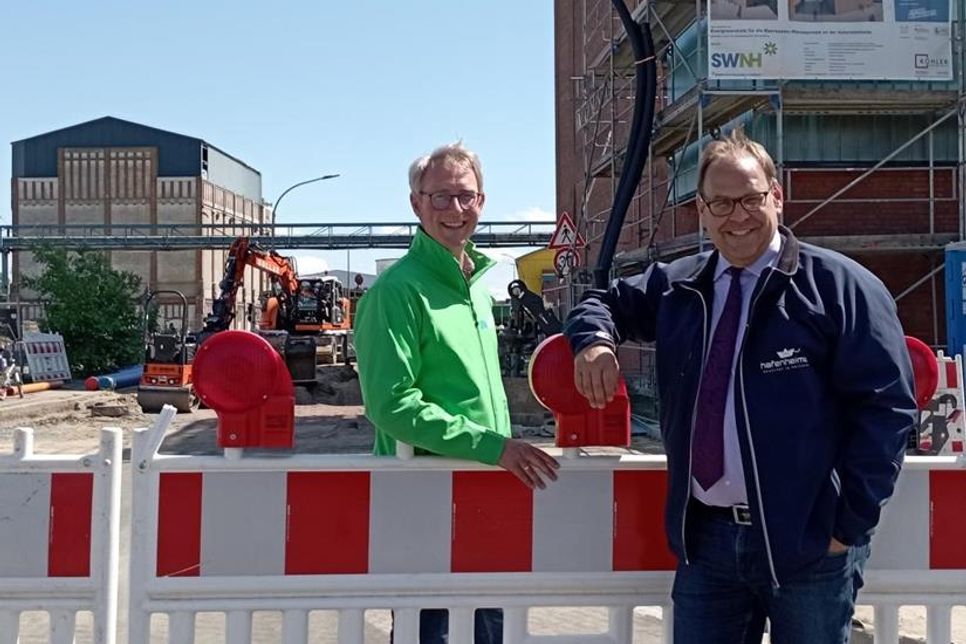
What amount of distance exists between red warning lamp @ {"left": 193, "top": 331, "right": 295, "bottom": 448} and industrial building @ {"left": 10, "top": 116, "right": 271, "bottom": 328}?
49.5 metres

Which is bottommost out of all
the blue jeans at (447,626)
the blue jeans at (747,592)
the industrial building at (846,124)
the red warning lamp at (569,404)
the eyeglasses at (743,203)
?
the blue jeans at (447,626)

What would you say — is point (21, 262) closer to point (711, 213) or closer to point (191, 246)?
point (191, 246)

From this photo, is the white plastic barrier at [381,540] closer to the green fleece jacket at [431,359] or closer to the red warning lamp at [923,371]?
the green fleece jacket at [431,359]

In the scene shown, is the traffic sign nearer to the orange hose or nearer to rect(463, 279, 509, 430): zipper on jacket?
the orange hose

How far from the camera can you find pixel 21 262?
5009 cm

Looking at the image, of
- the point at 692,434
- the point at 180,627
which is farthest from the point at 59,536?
the point at 692,434

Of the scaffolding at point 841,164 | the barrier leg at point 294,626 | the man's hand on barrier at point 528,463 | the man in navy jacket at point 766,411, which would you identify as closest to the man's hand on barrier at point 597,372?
the man in navy jacket at point 766,411

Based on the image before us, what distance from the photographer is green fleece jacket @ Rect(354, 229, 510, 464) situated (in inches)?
97.4

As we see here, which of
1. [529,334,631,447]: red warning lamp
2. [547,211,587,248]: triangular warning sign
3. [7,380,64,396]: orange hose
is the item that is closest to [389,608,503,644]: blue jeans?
[529,334,631,447]: red warning lamp

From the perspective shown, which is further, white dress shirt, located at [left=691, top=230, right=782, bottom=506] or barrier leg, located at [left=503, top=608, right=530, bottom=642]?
barrier leg, located at [left=503, top=608, right=530, bottom=642]

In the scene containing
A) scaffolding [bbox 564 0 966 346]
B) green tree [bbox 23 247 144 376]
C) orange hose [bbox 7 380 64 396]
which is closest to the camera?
scaffolding [bbox 564 0 966 346]

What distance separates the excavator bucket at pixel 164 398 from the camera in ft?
54.7

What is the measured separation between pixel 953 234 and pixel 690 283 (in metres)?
11.5

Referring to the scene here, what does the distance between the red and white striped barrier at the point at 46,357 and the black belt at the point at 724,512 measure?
77.5ft
